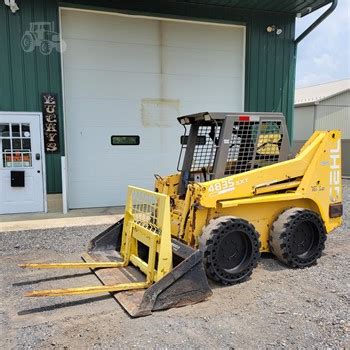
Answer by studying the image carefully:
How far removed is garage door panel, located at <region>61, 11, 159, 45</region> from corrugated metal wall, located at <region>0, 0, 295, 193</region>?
222 millimetres

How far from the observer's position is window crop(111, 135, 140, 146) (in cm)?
891

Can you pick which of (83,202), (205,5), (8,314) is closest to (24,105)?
(83,202)

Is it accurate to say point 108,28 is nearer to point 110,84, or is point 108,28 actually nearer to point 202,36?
point 110,84

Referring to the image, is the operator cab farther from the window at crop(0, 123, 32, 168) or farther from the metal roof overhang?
the metal roof overhang

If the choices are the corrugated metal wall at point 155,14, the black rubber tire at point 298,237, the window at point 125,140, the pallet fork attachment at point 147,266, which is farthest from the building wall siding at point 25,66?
the black rubber tire at point 298,237

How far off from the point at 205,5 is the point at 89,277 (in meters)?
7.33

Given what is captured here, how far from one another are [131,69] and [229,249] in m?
6.04

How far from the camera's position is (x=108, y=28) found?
8.60 metres

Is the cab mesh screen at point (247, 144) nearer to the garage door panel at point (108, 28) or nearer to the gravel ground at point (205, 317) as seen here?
the gravel ground at point (205, 317)

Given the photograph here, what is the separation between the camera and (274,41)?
9.72 metres

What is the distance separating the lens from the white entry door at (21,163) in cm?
791

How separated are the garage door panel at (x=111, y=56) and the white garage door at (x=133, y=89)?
0.07 ft

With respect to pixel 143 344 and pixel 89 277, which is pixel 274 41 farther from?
pixel 143 344

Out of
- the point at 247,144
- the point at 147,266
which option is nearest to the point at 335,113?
the point at 247,144
